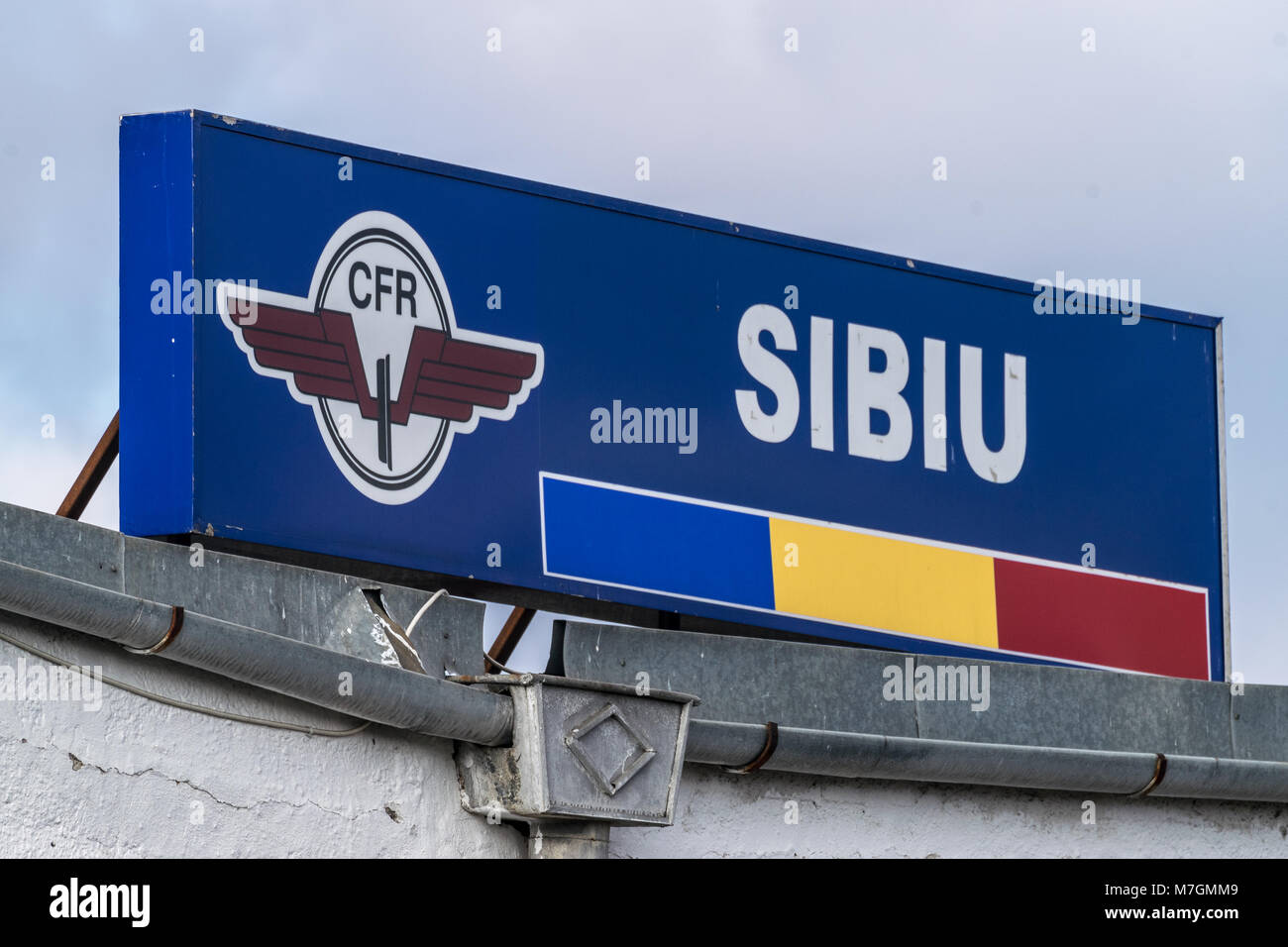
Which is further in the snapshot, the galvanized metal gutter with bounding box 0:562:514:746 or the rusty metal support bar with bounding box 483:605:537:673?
the rusty metal support bar with bounding box 483:605:537:673

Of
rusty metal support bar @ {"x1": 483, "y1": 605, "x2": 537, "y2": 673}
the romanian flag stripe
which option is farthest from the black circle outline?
rusty metal support bar @ {"x1": 483, "y1": 605, "x2": 537, "y2": 673}

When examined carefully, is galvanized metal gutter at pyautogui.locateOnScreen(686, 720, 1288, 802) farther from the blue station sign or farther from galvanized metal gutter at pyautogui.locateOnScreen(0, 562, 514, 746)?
the blue station sign

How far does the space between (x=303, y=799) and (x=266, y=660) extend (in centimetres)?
51

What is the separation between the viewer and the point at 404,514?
7.38 metres

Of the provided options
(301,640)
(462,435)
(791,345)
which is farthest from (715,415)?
(301,640)

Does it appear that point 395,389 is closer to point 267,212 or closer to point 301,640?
point 267,212

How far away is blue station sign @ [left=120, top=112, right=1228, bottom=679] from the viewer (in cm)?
707

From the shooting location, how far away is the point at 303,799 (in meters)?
6.02

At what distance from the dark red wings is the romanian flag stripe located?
0.45 meters

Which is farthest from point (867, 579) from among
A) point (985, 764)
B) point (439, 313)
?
point (439, 313)

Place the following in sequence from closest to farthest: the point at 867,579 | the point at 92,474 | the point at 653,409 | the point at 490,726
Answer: the point at 490,726
the point at 92,474
the point at 653,409
the point at 867,579

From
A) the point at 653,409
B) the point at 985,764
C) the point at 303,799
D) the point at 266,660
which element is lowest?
the point at 303,799

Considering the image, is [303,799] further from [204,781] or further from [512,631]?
[512,631]

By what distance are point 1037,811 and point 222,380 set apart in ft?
11.6
